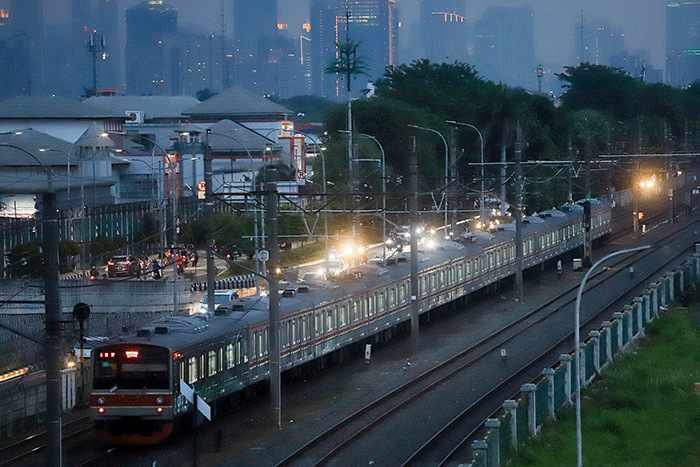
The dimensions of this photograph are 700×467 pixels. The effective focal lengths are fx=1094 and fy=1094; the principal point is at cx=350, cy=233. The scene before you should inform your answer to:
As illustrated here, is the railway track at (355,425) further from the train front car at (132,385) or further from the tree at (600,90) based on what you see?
the tree at (600,90)

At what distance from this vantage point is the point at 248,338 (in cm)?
2653

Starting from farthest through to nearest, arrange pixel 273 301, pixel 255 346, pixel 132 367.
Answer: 1. pixel 255 346
2. pixel 273 301
3. pixel 132 367

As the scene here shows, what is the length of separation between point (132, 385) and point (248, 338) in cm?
459

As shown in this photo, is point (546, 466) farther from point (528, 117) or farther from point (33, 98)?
point (33, 98)

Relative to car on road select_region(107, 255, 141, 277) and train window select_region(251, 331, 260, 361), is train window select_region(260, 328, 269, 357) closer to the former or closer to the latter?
train window select_region(251, 331, 260, 361)

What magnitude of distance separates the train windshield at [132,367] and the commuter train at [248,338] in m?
0.02

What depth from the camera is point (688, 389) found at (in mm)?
26375

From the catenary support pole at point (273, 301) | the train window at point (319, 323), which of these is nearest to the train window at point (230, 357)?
the catenary support pole at point (273, 301)

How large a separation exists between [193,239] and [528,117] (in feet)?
115

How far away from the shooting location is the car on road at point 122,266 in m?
50.6

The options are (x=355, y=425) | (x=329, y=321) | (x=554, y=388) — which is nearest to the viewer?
(x=554, y=388)

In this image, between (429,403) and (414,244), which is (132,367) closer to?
(429,403)

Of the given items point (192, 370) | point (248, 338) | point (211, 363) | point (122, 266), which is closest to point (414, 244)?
point (248, 338)

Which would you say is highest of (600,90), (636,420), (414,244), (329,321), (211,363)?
(600,90)
